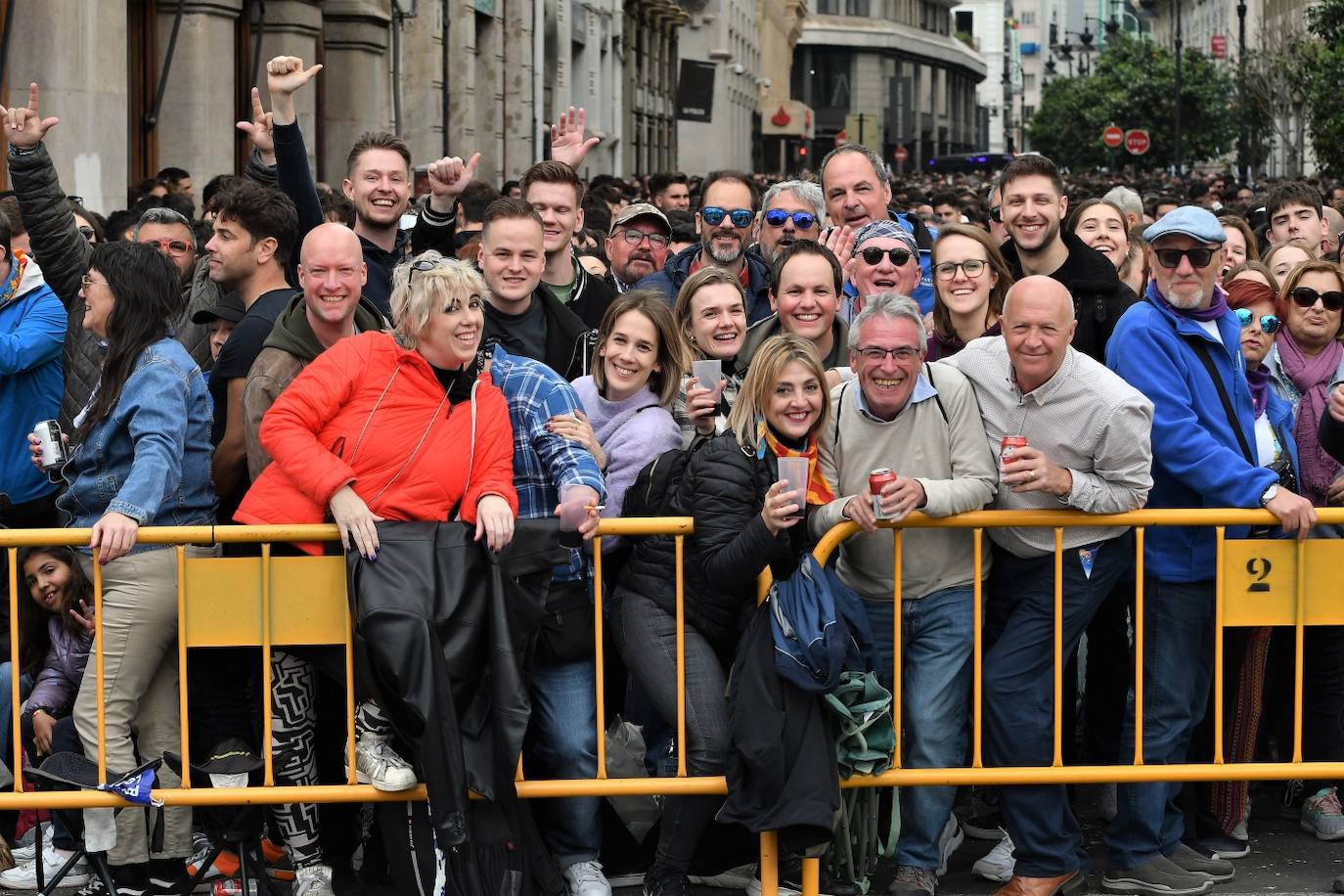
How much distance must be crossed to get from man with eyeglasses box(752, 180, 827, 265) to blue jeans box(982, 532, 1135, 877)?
255cm

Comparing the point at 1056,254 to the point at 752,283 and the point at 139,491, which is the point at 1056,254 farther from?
→ the point at 139,491

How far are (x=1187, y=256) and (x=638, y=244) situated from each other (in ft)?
11.1

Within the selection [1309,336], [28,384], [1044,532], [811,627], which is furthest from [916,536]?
[28,384]

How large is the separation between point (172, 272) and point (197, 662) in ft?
4.23

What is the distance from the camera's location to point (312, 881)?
6.20 meters

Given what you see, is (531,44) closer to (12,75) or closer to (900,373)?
(12,75)

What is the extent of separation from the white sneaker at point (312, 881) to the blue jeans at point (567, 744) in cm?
74

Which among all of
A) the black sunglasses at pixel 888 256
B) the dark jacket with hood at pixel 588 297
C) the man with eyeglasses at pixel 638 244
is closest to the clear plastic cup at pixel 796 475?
the black sunglasses at pixel 888 256

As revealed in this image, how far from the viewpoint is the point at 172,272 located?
20.6 feet

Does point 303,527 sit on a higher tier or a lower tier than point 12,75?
lower

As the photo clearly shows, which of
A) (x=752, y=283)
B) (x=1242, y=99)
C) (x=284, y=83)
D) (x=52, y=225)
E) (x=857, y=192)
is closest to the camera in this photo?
(x=284, y=83)

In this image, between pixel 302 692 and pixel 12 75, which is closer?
pixel 302 692

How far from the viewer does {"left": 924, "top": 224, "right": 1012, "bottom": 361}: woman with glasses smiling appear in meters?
6.88

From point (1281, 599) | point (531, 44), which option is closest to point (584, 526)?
point (1281, 599)
